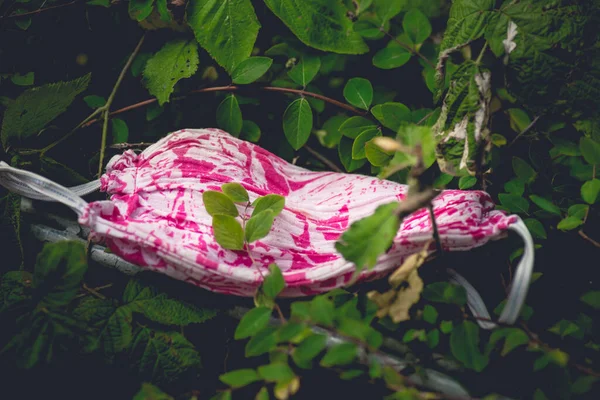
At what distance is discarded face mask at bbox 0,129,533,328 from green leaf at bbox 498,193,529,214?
0.07 metres

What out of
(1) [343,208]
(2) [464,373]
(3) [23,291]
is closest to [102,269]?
(3) [23,291]

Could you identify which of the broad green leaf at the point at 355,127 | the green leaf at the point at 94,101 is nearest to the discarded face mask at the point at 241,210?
the broad green leaf at the point at 355,127

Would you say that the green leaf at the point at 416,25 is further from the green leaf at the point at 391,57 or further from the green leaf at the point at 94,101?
the green leaf at the point at 94,101

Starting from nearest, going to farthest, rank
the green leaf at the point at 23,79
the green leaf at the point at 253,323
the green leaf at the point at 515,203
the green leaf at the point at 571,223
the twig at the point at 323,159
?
the green leaf at the point at 253,323
the green leaf at the point at 571,223
the green leaf at the point at 515,203
the green leaf at the point at 23,79
the twig at the point at 323,159

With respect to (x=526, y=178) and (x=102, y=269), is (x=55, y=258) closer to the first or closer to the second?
(x=102, y=269)

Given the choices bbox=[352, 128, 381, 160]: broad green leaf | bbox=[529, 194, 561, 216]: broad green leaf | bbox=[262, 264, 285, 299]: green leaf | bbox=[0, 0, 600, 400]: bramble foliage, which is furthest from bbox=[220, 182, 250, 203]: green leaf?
bbox=[529, 194, 561, 216]: broad green leaf

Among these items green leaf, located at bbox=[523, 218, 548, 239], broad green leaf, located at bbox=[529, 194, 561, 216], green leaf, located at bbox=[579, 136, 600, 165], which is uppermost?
green leaf, located at bbox=[579, 136, 600, 165]

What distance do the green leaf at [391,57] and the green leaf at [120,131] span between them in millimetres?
652

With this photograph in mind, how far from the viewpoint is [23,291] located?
2.74 ft

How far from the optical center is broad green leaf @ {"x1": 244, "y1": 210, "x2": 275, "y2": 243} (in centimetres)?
80

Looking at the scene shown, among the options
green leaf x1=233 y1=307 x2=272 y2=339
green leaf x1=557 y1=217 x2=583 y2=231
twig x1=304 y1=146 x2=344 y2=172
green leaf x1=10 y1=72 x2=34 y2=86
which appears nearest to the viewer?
green leaf x1=233 y1=307 x2=272 y2=339

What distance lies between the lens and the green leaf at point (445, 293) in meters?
0.71

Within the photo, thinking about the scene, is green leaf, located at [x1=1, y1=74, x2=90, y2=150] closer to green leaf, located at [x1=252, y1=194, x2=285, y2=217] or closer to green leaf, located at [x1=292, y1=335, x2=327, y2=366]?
green leaf, located at [x1=252, y1=194, x2=285, y2=217]

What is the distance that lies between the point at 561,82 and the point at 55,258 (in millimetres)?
972
